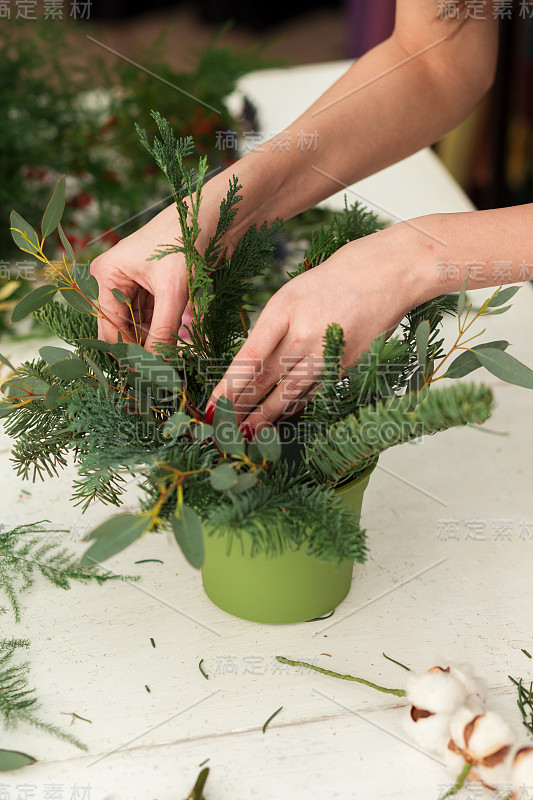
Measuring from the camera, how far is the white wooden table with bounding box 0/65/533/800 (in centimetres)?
48

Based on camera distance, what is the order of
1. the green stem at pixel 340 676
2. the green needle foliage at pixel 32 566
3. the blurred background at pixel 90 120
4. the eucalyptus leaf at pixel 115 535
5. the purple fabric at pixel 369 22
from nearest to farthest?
the eucalyptus leaf at pixel 115 535
the green stem at pixel 340 676
the green needle foliage at pixel 32 566
the blurred background at pixel 90 120
the purple fabric at pixel 369 22

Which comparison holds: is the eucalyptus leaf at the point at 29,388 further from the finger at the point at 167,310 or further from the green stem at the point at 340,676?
the green stem at the point at 340,676

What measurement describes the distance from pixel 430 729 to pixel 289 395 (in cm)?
23

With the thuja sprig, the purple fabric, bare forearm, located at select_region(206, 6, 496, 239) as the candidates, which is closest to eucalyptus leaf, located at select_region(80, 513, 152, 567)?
the thuja sprig

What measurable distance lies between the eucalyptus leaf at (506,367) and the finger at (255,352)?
131 mm

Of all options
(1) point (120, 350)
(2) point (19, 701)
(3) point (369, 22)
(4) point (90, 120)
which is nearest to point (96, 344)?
(1) point (120, 350)

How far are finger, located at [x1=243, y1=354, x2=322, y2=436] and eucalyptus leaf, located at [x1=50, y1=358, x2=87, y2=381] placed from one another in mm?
A: 120

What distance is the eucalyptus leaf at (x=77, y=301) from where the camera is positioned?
22.2 inches

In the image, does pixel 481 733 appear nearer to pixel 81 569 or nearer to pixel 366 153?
pixel 81 569

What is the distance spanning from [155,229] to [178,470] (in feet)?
0.71

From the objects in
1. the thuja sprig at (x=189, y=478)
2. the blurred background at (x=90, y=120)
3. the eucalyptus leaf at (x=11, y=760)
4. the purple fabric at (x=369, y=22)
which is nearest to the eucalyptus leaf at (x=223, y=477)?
the thuja sprig at (x=189, y=478)

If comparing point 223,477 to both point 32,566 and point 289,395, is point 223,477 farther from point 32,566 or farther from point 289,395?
point 32,566

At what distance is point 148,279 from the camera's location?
606mm

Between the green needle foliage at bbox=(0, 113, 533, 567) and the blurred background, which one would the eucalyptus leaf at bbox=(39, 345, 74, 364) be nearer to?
the green needle foliage at bbox=(0, 113, 533, 567)
